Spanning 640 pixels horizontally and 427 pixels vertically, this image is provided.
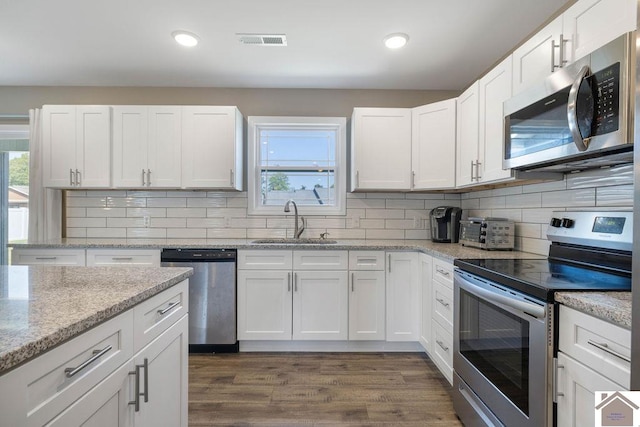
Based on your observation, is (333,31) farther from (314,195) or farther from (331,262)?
(331,262)

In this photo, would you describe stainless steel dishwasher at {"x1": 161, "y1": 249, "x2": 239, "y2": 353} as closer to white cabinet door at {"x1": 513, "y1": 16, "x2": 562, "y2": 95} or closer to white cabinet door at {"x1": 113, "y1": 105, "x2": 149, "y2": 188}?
white cabinet door at {"x1": 113, "y1": 105, "x2": 149, "y2": 188}

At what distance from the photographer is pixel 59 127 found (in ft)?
9.66

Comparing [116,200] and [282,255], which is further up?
[116,200]

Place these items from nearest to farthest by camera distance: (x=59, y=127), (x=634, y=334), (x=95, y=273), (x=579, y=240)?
1. (x=634, y=334)
2. (x=95, y=273)
3. (x=579, y=240)
4. (x=59, y=127)

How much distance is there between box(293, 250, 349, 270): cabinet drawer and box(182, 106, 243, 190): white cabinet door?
96cm

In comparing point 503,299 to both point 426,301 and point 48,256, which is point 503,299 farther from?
point 48,256

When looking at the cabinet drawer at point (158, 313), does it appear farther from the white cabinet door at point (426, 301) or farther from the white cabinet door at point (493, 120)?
the white cabinet door at point (493, 120)

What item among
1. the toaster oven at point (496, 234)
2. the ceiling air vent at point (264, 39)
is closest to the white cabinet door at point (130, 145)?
the ceiling air vent at point (264, 39)

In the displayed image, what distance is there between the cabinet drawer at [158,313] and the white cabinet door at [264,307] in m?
1.24

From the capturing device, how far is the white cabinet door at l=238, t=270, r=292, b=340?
271 cm

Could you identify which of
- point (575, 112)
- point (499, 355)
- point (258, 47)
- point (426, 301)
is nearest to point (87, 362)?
point (499, 355)

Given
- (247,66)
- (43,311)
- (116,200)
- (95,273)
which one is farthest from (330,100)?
(43,311)

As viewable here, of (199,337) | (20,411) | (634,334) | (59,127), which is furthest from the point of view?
(59,127)

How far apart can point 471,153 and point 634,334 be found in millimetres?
1900
